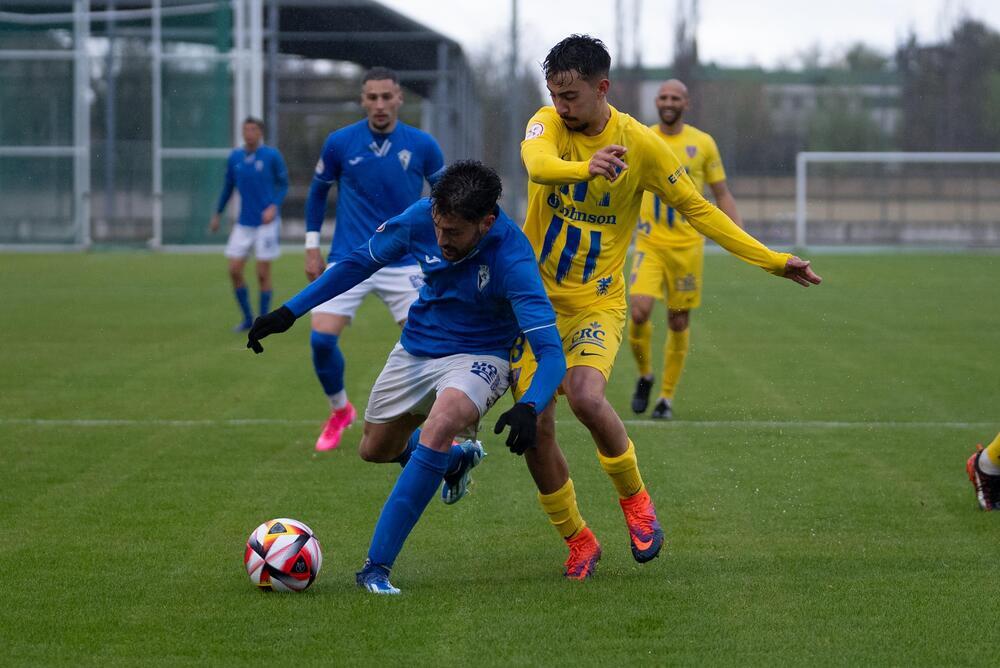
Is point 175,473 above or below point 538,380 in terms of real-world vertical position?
below

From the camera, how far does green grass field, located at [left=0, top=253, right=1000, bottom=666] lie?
432 cm

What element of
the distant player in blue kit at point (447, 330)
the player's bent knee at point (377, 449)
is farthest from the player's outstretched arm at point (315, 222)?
the distant player in blue kit at point (447, 330)

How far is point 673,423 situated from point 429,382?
400cm

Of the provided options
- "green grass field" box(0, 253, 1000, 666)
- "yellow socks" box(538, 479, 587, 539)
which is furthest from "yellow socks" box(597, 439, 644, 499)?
"green grass field" box(0, 253, 1000, 666)

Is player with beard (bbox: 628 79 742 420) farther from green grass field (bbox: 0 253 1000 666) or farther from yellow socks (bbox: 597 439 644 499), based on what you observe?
yellow socks (bbox: 597 439 644 499)

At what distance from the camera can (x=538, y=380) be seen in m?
4.72

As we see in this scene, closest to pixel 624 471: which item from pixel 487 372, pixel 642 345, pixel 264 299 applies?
pixel 487 372

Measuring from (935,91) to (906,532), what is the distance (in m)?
32.2

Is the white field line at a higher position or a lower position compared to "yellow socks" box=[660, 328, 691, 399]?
lower

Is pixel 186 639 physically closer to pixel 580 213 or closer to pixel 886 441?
pixel 580 213

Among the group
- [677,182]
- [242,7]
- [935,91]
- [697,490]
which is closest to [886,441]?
[697,490]

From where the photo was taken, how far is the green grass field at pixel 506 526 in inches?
170

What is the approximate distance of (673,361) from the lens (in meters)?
9.49

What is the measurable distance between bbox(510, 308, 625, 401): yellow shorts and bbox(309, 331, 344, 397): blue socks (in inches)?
112
